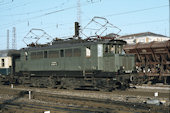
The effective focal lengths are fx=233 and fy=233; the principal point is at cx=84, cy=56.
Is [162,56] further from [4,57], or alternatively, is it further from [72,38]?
[4,57]

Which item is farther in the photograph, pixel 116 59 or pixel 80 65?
pixel 80 65

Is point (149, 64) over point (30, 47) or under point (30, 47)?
under

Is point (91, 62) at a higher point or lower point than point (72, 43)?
lower

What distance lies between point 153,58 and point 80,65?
7829 millimetres

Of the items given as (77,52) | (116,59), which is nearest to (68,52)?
(77,52)

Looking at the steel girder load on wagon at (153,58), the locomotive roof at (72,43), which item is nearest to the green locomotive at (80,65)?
the locomotive roof at (72,43)

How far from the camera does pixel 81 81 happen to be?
60.9 ft

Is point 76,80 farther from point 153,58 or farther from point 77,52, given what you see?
point 153,58

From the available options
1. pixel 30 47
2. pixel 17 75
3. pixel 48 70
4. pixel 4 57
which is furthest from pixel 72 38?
pixel 4 57

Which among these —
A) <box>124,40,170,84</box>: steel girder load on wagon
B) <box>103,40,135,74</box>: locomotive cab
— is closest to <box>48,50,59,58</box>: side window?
<box>103,40,135,74</box>: locomotive cab

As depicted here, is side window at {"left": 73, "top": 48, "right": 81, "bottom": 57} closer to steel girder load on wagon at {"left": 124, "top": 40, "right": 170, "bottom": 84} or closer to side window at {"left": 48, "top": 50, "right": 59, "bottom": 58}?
side window at {"left": 48, "top": 50, "right": 59, "bottom": 58}

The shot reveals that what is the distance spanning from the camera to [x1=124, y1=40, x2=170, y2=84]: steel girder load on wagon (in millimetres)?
21344

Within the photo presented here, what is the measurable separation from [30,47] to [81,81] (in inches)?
298

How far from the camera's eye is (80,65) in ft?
61.0
